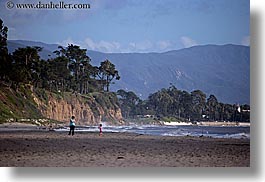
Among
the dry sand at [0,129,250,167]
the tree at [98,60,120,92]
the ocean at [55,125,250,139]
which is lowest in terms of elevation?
the dry sand at [0,129,250,167]

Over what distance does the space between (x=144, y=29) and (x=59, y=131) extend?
1606 millimetres

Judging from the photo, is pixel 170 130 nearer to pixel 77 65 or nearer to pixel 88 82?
pixel 88 82

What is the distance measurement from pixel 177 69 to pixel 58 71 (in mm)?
1425

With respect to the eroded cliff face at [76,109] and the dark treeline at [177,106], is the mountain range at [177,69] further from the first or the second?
the eroded cliff face at [76,109]

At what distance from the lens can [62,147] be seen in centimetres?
689

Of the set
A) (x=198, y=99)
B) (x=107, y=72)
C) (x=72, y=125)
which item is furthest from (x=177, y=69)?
(x=72, y=125)

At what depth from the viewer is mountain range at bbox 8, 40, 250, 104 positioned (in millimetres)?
6844

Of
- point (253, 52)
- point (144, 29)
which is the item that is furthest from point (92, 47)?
point (253, 52)

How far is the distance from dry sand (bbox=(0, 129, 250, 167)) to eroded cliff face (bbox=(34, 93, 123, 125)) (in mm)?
208

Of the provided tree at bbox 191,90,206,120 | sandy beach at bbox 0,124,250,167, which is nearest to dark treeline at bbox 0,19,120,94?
sandy beach at bbox 0,124,250,167

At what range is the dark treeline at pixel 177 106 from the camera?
6965 millimetres

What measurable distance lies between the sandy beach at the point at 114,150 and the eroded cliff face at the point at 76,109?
0.20 m

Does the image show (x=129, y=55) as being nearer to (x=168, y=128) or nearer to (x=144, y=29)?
(x=144, y=29)

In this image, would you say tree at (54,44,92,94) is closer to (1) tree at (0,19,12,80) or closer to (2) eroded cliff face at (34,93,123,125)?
(2) eroded cliff face at (34,93,123,125)
